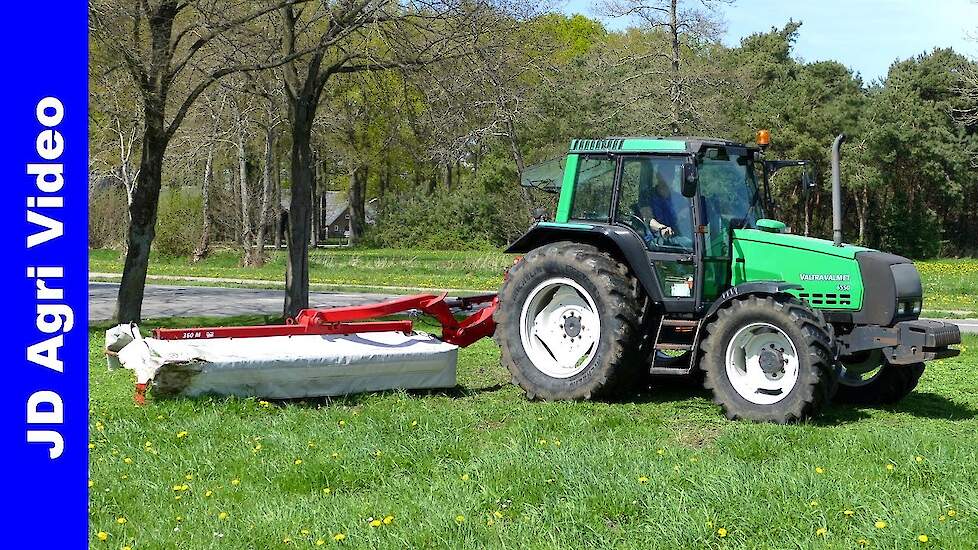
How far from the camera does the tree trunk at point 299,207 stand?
663 inches

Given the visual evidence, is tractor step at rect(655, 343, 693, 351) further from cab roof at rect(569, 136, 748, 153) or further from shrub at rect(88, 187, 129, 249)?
shrub at rect(88, 187, 129, 249)

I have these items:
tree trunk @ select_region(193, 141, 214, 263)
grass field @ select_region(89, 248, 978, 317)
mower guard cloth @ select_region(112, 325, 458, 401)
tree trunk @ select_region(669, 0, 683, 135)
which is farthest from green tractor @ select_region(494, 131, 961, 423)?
tree trunk @ select_region(193, 141, 214, 263)

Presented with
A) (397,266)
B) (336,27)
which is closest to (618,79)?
(397,266)

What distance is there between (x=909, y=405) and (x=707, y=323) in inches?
86.9

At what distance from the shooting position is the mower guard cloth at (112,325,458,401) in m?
9.01

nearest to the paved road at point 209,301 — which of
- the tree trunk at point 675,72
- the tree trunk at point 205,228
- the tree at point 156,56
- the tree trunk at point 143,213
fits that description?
the tree trunk at point 143,213

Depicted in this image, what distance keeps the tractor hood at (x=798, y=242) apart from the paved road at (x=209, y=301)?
9.58 meters

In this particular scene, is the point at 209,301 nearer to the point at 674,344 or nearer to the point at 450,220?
the point at 674,344

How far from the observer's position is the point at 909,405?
966cm

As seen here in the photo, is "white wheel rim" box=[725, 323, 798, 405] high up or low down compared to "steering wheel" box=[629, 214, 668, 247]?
down

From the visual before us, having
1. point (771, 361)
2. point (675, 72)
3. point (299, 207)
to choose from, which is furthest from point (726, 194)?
point (675, 72)

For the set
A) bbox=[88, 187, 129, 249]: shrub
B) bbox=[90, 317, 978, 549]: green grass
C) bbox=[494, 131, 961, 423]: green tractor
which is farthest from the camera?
bbox=[88, 187, 129, 249]: shrub

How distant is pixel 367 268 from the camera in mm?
36719

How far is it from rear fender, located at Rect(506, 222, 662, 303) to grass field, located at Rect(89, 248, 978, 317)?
13052 mm
